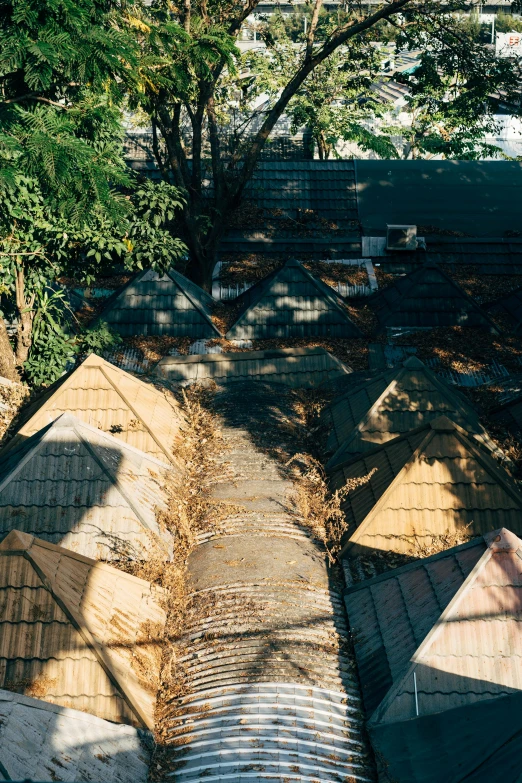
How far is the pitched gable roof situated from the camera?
28.9 ft

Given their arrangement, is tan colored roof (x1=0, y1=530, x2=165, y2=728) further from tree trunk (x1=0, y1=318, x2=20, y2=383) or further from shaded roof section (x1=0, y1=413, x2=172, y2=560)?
tree trunk (x1=0, y1=318, x2=20, y2=383)

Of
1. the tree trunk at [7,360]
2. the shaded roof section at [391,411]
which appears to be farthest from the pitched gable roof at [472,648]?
the tree trunk at [7,360]

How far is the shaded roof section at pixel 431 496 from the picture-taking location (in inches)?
476

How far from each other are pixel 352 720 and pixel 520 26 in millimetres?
77522

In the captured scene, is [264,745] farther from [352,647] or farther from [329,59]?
[329,59]

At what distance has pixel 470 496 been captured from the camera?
1243 cm

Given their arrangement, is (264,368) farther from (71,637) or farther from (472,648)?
(472,648)

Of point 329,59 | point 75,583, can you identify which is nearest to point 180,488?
point 75,583

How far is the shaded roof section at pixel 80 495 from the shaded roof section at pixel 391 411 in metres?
3.40

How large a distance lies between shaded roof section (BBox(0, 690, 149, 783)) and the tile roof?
8.03 ft

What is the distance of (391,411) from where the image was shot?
15.0 metres

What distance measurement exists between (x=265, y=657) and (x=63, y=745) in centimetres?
267

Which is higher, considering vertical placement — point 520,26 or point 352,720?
point 520,26

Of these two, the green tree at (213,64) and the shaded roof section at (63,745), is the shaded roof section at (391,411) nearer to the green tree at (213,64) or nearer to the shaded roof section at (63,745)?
the shaded roof section at (63,745)
